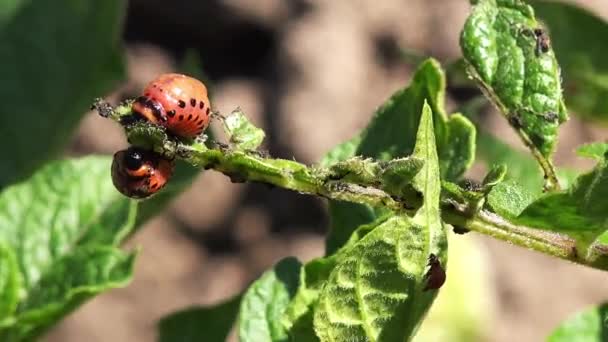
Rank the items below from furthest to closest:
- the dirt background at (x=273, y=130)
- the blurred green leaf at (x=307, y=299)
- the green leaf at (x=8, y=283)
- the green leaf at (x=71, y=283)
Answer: the dirt background at (x=273, y=130), the green leaf at (x=8, y=283), the green leaf at (x=71, y=283), the blurred green leaf at (x=307, y=299)

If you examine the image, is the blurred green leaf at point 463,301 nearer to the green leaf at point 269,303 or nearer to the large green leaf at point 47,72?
the large green leaf at point 47,72

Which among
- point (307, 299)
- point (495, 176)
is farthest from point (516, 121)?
point (307, 299)

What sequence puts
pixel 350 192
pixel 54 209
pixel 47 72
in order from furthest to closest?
pixel 47 72 < pixel 54 209 < pixel 350 192

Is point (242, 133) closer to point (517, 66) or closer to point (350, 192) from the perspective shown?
point (350, 192)

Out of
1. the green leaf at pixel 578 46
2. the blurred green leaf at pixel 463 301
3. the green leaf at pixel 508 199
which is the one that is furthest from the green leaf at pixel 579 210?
the blurred green leaf at pixel 463 301

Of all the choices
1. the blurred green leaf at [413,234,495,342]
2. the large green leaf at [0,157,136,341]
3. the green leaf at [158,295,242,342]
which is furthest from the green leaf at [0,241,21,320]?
the blurred green leaf at [413,234,495,342]

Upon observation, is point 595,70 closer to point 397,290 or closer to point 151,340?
point 397,290
